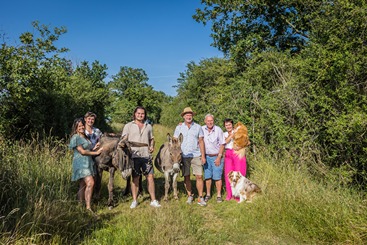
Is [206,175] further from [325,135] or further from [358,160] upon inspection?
[358,160]

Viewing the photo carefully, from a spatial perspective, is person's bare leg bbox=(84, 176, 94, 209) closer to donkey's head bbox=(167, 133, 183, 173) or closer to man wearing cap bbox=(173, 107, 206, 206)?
donkey's head bbox=(167, 133, 183, 173)

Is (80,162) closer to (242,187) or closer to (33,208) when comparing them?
(33,208)

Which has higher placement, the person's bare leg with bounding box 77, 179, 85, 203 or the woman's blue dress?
the woman's blue dress

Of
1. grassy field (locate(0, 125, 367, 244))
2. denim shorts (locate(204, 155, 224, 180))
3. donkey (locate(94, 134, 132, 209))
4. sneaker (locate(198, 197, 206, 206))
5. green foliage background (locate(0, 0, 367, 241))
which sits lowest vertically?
sneaker (locate(198, 197, 206, 206))

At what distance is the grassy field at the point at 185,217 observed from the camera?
3.69 meters

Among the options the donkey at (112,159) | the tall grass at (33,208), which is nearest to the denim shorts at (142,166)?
the donkey at (112,159)

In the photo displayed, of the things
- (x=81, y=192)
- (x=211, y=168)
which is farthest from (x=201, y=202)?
(x=81, y=192)

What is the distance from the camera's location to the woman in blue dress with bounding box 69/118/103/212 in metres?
5.09

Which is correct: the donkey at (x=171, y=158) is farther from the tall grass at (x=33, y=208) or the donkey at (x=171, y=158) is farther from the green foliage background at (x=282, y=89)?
the green foliage background at (x=282, y=89)

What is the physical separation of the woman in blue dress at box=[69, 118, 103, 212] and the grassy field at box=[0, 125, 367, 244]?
0.37 meters

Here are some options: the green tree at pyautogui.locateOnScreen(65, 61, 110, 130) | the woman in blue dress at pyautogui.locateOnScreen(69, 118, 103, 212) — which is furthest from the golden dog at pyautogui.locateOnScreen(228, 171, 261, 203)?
the green tree at pyautogui.locateOnScreen(65, 61, 110, 130)

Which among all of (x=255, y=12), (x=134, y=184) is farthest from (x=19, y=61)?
(x=255, y=12)

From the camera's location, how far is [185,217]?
485 cm

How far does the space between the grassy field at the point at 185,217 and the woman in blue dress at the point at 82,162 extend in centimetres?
37
